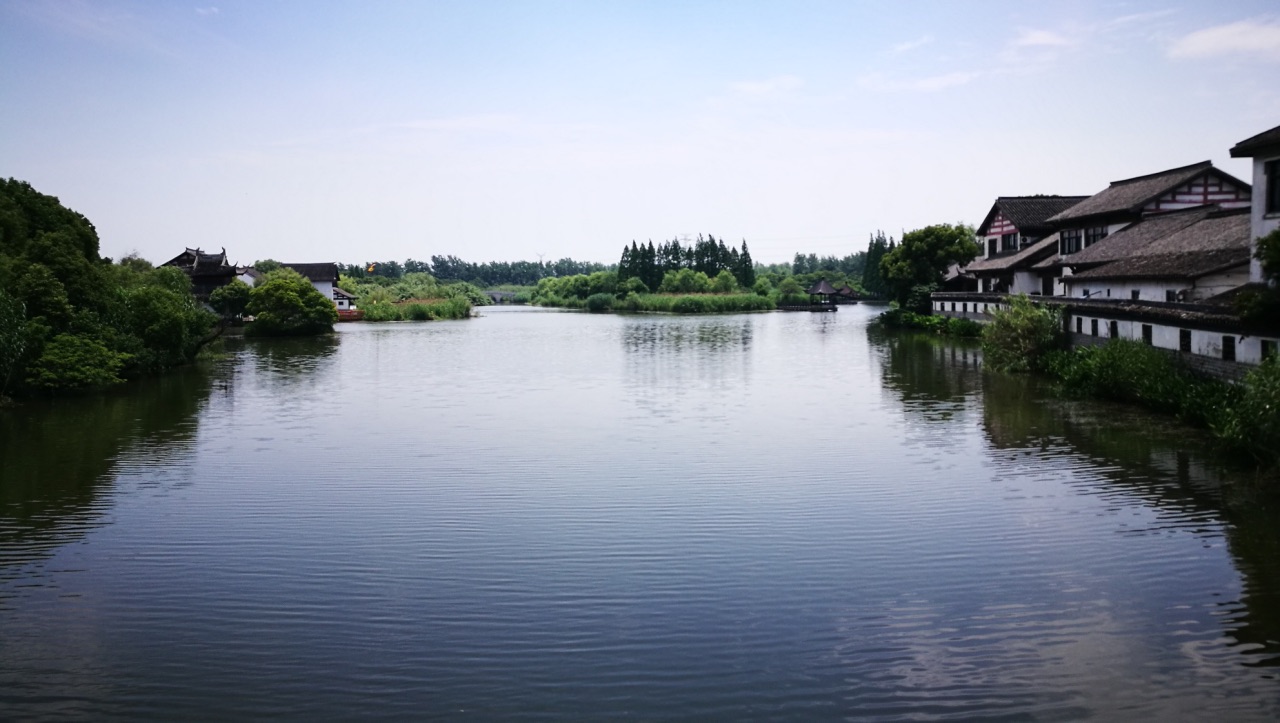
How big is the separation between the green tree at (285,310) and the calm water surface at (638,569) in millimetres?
42541

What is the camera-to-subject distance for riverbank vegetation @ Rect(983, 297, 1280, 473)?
51.0 feet

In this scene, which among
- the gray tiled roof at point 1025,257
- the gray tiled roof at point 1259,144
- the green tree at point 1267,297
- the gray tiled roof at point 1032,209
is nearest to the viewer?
the green tree at point 1267,297

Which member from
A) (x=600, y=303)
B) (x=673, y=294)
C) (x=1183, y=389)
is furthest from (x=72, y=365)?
(x=673, y=294)

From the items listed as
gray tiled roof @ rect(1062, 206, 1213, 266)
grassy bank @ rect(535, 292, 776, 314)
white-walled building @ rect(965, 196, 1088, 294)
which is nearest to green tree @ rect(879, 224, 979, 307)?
white-walled building @ rect(965, 196, 1088, 294)

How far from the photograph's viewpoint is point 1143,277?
97.0 ft

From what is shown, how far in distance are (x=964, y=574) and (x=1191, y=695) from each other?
3429mm

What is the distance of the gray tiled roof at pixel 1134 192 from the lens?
39969 mm

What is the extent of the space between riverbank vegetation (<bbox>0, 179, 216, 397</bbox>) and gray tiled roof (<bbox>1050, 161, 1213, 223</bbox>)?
118 ft

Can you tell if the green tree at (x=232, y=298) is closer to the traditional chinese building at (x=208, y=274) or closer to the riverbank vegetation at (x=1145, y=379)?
the traditional chinese building at (x=208, y=274)

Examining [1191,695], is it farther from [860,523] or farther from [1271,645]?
[860,523]

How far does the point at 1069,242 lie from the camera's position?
45.6 meters

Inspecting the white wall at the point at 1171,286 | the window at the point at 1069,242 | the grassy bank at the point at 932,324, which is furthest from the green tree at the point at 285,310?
the white wall at the point at 1171,286

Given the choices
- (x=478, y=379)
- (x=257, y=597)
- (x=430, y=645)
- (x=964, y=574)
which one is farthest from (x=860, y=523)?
(x=478, y=379)

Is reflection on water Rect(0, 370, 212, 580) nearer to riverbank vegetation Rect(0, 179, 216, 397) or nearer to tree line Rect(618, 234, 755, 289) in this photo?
riverbank vegetation Rect(0, 179, 216, 397)
